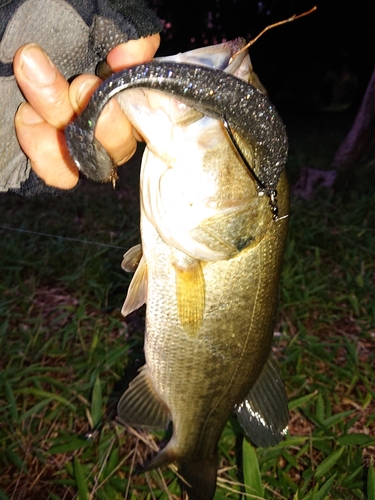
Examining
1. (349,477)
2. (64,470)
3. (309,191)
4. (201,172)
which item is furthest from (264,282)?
(309,191)

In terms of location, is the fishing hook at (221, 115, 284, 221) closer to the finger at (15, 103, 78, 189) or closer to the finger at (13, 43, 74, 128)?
the finger at (13, 43, 74, 128)

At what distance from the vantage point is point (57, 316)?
313 cm

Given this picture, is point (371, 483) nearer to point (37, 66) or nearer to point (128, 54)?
point (128, 54)

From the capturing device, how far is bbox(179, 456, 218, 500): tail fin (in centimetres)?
191

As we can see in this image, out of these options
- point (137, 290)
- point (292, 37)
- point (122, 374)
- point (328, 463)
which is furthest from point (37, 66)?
point (292, 37)

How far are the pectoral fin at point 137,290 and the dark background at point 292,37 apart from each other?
15.7 meters

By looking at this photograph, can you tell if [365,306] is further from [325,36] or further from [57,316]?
[325,36]

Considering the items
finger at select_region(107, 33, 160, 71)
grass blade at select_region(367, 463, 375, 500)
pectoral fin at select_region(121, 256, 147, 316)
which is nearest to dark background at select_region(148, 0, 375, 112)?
finger at select_region(107, 33, 160, 71)

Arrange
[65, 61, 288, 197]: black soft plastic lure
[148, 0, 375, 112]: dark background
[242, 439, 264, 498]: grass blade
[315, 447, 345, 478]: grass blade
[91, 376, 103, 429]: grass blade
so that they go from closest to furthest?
[65, 61, 288, 197]: black soft plastic lure
[242, 439, 264, 498]: grass blade
[315, 447, 345, 478]: grass blade
[91, 376, 103, 429]: grass blade
[148, 0, 375, 112]: dark background

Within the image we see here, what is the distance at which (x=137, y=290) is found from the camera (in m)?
1.65

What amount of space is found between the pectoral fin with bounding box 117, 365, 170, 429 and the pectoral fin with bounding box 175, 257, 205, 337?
47 centimetres

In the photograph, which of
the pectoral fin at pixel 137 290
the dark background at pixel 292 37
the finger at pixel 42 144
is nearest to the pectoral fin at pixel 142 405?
the pectoral fin at pixel 137 290

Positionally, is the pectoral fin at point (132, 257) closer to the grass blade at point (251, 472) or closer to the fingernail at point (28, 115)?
the fingernail at point (28, 115)

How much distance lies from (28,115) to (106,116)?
42 centimetres
